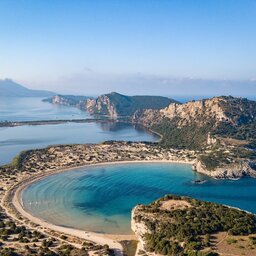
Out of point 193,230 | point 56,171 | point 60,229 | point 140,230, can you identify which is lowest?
point 60,229

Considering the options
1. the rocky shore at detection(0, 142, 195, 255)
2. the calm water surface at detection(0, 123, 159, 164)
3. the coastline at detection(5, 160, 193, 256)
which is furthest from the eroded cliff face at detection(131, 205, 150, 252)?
the calm water surface at detection(0, 123, 159, 164)

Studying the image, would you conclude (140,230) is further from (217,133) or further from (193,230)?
(217,133)

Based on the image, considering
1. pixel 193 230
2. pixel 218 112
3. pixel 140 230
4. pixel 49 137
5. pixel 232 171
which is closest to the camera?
pixel 193 230


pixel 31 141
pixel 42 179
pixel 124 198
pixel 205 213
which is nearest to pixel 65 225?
pixel 124 198

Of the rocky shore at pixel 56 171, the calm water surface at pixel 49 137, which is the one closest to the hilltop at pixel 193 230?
the rocky shore at pixel 56 171

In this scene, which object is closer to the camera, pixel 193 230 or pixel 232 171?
pixel 193 230

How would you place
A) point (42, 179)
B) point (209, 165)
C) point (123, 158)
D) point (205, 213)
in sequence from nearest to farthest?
point (205, 213) → point (42, 179) → point (209, 165) → point (123, 158)

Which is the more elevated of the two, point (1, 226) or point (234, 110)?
point (234, 110)

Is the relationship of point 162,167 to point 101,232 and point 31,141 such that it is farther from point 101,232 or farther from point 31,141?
point 31,141

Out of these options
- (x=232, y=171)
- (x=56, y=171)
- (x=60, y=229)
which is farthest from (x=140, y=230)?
(x=232, y=171)
